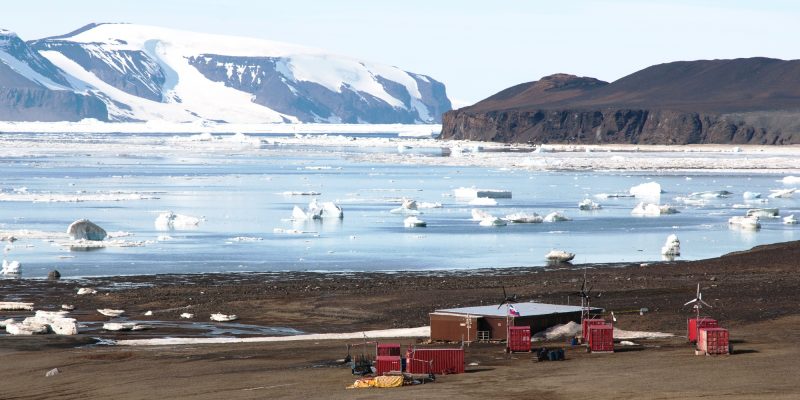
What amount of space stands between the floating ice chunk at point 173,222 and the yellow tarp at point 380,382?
73.8ft

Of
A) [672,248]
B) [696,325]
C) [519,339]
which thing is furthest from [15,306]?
[672,248]

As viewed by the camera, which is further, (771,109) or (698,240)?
(771,109)

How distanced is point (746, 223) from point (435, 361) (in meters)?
23.7

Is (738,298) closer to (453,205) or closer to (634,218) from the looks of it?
(634,218)

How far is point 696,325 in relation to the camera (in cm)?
1820

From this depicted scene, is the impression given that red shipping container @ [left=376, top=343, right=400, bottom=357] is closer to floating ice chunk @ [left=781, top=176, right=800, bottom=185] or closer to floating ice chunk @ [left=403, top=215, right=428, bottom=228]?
floating ice chunk @ [left=403, top=215, right=428, bottom=228]

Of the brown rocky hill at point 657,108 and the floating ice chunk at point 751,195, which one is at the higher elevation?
the brown rocky hill at point 657,108

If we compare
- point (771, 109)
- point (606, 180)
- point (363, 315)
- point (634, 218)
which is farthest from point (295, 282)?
point (771, 109)

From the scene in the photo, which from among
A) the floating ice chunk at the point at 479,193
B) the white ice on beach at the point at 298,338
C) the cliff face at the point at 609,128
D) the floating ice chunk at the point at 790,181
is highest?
the cliff face at the point at 609,128

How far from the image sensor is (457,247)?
109ft

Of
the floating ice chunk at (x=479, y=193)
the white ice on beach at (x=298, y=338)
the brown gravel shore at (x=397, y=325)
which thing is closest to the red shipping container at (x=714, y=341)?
the brown gravel shore at (x=397, y=325)

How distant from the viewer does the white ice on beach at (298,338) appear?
64.1ft

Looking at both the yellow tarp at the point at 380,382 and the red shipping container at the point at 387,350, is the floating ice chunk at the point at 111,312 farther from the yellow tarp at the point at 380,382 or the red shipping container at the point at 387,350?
the yellow tarp at the point at 380,382

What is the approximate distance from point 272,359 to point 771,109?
128986mm
